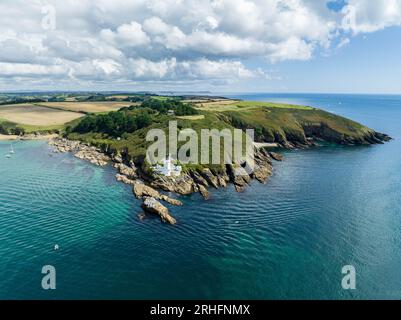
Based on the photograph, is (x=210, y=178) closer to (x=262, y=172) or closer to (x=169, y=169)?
(x=169, y=169)

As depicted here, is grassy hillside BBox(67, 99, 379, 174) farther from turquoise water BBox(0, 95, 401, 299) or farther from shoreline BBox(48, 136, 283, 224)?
turquoise water BBox(0, 95, 401, 299)

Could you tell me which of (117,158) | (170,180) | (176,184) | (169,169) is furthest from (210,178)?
(117,158)

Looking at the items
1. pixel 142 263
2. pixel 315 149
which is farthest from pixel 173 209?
pixel 315 149

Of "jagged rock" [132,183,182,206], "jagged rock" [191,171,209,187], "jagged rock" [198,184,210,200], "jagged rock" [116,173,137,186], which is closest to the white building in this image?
"jagged rock" [191,171,209,187]

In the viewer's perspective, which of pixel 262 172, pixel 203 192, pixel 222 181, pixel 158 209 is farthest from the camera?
pixel 262 172

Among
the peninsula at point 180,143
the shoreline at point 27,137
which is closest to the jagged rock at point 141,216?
the peninsula at point 180,143

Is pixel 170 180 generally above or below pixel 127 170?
below
